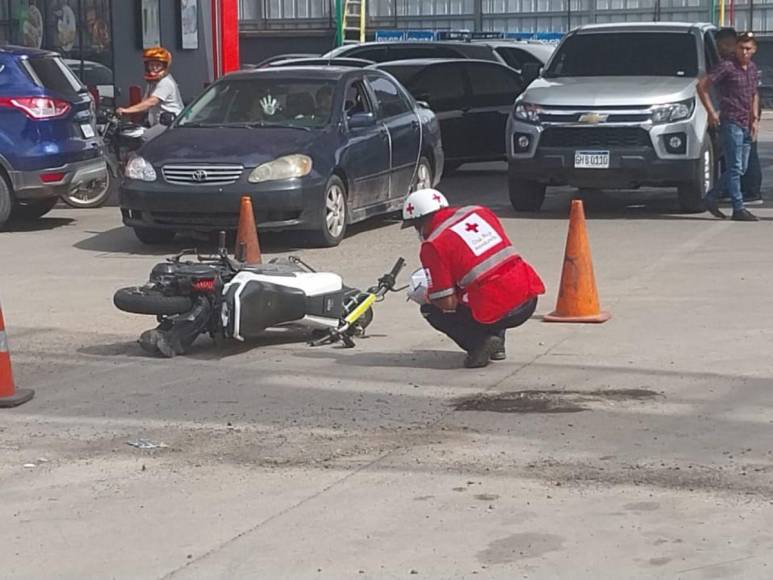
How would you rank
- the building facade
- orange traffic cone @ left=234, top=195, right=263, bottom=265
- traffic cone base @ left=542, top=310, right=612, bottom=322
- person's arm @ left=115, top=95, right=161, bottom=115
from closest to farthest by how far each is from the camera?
traffic cone base @ left=542, top=310, right=612, bottom=322 < orange traffic cone @ left=234, top=195, right=263, bottom=265 < person's arm @ left=115, top=95, right=161, bottom=115 < the building facade

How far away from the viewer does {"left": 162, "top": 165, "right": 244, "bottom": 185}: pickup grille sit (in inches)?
539

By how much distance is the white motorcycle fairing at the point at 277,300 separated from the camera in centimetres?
941

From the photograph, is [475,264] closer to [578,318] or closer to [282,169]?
[578,318]

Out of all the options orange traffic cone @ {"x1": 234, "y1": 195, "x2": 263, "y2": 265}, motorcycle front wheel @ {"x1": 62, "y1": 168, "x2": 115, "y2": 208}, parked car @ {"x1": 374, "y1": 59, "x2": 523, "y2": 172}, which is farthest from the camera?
parked car @ {"x1": 374, "y1": 59, "x2": 523, "y2": 172}

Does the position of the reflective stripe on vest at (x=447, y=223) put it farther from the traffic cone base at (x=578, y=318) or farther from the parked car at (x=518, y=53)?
the parked car at (x=518, y=53)

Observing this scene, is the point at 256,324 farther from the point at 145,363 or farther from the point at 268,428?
the point at 268,428

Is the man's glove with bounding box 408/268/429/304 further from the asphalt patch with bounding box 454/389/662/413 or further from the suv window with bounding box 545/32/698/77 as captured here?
the suv window with bounding box 545/32/698/77

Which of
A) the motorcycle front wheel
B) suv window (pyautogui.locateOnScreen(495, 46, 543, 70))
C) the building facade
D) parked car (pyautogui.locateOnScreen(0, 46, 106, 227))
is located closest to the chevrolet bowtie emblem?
parked car (pyautogui.locateOnScreen(0, 46, 106, 227))

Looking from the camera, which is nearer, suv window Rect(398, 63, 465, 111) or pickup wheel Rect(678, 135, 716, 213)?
pickup wheel Rect(678, 135, 716, 213)

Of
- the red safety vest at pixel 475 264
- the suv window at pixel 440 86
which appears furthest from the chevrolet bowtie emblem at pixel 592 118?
the red safety vest at pixel 475 264

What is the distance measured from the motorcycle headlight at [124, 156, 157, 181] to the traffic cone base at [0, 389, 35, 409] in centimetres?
563

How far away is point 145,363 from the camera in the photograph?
9.52 m

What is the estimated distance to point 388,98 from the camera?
15789 millimetres

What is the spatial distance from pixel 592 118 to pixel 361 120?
2.33 metres
